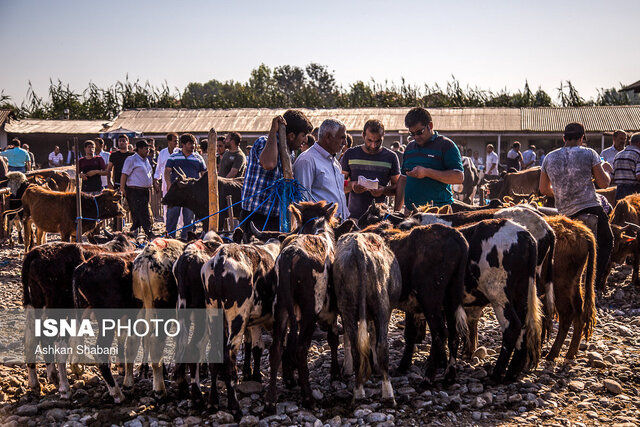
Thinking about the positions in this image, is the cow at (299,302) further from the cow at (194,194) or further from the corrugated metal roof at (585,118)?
the corrugated metal roof at (585,118)

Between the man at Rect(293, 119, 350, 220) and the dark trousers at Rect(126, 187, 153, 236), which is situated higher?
the man at Rect(293, 119, 350, 220)

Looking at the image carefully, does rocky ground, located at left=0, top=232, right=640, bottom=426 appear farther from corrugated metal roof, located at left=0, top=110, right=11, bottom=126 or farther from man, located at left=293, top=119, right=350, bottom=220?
corrugated metal roof, located at left=0, top=110, right=11, bottom=126

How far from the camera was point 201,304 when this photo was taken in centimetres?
545

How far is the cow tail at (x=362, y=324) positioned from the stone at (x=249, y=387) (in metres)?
1.13

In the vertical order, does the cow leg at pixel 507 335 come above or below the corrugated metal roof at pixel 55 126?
below

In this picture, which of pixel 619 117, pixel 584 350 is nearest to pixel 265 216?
pixel 584 350

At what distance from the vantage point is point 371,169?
8.49 m

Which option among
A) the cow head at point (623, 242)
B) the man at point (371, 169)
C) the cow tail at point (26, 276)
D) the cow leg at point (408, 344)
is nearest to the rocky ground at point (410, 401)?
the cow leg at point (408, 344)

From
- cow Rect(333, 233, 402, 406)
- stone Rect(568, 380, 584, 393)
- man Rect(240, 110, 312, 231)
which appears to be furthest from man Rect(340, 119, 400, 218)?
stone Rect(568, 380, 584, 393)

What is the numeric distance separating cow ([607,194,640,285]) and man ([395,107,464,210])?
3.98m

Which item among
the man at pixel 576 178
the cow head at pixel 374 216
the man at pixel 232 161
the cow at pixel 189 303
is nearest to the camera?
the cow at pixel 189 303

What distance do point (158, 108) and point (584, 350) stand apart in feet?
115

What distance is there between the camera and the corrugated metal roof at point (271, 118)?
3241cm

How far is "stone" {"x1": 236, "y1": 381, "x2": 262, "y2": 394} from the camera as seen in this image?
5.80m
